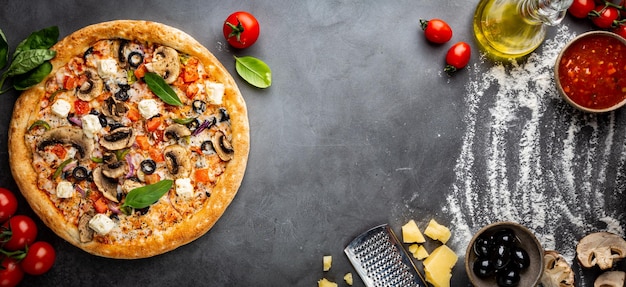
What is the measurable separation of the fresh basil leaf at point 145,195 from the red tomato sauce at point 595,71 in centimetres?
294

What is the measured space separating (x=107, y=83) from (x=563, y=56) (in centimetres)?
326

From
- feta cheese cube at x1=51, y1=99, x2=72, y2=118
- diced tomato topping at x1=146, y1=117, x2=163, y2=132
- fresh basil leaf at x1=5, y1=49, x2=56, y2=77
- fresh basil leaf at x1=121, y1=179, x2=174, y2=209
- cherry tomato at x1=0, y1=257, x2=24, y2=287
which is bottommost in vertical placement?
cherry tomato at x1=0, y1=257, x2=24, y2=287

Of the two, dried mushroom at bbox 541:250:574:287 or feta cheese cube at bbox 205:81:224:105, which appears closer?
feta cheese cube at bbox 205:81:224:105

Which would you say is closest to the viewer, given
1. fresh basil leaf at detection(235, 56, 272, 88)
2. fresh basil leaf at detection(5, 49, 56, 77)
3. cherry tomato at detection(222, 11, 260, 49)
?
fresh basil leaf at detection(5, 49, 56, 77)

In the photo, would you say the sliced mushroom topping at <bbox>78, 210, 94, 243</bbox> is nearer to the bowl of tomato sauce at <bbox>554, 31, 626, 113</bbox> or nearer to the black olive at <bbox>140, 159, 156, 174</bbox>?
the black olive at <bbox>140, 159, 156, 174</bbox>

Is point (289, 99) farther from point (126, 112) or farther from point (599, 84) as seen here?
point (599, 84)

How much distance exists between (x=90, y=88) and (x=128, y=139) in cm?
45

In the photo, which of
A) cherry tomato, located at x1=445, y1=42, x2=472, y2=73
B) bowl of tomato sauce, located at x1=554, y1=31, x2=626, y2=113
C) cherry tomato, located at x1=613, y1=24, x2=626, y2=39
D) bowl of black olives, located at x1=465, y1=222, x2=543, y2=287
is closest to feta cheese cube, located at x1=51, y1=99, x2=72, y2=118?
cherry tomato, located at x1=445, y1=42, x2=472, y2=73

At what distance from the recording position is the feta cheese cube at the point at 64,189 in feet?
14.4

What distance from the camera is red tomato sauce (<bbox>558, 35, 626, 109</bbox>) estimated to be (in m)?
4.46

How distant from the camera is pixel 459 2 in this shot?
191 inches

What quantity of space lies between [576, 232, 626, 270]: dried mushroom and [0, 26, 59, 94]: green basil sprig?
13.4 feet

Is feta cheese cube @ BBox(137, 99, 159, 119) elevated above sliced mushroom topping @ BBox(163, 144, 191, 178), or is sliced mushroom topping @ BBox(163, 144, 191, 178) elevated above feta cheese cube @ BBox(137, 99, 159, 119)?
feta cheese cube @ BBox(137, 99, 159, 119)

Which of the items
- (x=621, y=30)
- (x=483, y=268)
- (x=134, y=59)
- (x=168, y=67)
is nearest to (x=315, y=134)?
(x=168, y=67)
